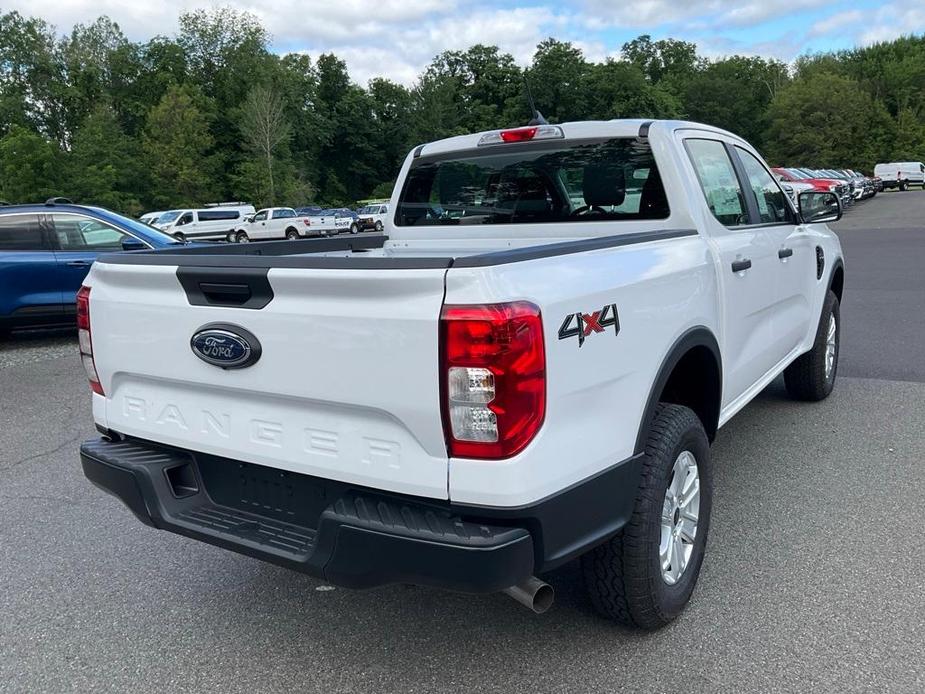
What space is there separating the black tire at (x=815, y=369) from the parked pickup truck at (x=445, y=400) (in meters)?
1.92

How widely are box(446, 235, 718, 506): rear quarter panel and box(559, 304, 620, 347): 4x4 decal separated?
0.01 metres

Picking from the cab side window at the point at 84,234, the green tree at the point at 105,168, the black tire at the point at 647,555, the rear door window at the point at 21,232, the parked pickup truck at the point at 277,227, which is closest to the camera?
the black tire at the point at 647,555

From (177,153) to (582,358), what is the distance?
174 feet

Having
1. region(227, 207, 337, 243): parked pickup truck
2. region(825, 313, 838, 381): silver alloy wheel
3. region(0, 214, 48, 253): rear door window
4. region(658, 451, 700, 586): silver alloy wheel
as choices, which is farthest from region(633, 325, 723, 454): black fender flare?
region(227, 207, 337, 243): parked pickup truck

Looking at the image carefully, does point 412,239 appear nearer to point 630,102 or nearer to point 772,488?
point 772,488

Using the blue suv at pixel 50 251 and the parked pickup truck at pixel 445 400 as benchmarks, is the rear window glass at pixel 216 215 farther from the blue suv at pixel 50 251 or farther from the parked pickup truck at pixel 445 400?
the parked pickup truck at pixel 445 400

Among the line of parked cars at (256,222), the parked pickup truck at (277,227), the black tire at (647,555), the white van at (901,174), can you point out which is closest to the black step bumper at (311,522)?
the black tire at (647,555)

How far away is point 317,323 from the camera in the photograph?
232cm

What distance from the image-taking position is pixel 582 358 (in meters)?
2.29

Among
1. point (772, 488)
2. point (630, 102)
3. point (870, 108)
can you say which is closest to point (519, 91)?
point (630, 102)

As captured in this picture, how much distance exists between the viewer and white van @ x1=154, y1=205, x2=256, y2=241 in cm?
3481

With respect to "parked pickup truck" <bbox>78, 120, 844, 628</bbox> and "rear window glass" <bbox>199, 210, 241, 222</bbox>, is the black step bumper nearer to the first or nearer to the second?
"parked pickup truck" <bbox>78, 120, 844, 628</bbox>

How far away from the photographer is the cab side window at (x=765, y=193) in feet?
14.0

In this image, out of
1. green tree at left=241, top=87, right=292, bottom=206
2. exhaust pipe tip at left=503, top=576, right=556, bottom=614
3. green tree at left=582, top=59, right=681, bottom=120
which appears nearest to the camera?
exhaust pipe tip at left=503, top=576, right=556, bottom=614
